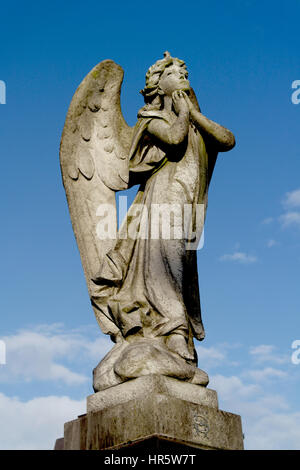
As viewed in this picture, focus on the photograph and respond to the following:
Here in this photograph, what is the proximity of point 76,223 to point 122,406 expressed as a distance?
7.03 feet

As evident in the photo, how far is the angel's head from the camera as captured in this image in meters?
6.13

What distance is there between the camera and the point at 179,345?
504 centimetres

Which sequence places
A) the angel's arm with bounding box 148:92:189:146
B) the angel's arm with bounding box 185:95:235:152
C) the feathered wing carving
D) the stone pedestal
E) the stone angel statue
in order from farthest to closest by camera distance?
1. the feathered wing carving
2. the angel's arm with bounding box 185:95:235:152
3. the angel's arm with bounding box 148:92:189:146
4. the stone angel statue
5. the stone pedestal

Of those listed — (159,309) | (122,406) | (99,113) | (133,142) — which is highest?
(99,113)

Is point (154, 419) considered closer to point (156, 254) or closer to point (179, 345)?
point (179, 345)

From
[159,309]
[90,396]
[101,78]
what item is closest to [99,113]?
[101,78]

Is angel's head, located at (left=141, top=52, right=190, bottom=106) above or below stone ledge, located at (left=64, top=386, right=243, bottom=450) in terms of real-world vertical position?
above

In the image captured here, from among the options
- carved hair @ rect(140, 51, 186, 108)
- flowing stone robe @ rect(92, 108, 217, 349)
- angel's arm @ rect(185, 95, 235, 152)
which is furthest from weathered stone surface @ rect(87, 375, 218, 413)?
carved hair @ rect(140, 51, 186, 108)

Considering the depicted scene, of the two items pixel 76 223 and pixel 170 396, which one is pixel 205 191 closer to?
pixel 76 223

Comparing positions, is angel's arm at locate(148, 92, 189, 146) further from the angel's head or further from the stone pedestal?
the stone pedestal

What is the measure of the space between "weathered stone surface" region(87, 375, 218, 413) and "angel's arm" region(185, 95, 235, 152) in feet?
7.74

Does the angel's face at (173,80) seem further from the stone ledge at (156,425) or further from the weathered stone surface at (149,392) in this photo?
the stone ledge at (156,425)
